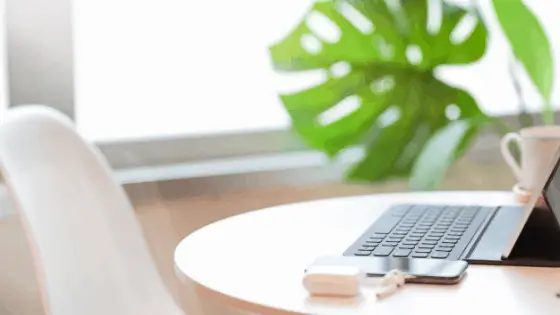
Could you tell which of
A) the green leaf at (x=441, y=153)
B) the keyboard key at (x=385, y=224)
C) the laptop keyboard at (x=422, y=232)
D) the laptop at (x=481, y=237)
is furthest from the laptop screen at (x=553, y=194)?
the green leaf at (x=441, y=153)

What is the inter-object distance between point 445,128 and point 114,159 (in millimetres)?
744

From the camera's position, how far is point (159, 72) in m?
2.17

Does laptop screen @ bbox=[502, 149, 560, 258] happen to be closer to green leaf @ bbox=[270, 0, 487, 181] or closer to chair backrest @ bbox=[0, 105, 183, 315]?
chair backrest @ bbox=[0, 105, 183, 315]

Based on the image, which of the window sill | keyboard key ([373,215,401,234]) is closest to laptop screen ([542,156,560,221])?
keyboard key ([373,215,401,234])

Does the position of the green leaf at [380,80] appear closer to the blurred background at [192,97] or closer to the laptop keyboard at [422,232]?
the blurred background at [192,97]

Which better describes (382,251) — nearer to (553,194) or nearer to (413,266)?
(413,266)

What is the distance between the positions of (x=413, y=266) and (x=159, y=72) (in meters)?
1.22

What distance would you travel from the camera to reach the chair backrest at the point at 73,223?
1.33 metres

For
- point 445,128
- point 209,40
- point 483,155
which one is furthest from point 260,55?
point 483,155

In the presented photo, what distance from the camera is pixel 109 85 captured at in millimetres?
2109

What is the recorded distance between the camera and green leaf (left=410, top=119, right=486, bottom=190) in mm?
1844

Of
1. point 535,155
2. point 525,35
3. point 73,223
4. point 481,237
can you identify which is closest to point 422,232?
point 481,237

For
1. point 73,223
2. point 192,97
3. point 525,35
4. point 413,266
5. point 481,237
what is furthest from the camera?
point 192,97

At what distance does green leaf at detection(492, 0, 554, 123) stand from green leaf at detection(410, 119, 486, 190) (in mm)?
165
